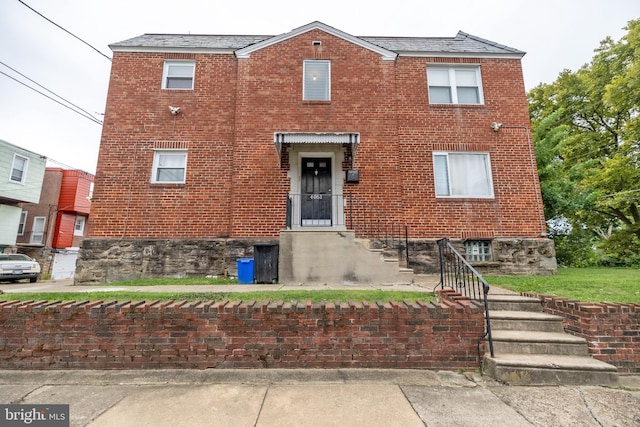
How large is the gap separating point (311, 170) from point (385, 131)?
2.75 metres

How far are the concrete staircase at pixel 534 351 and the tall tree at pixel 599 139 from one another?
9055 mm

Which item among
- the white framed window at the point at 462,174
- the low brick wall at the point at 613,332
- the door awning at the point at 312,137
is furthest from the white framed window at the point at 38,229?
the low brick wall at the point at 613,332

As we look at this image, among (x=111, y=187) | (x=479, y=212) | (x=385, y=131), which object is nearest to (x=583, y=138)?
(x=479, y=212)

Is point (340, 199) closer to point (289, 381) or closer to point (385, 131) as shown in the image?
point (385, 131)

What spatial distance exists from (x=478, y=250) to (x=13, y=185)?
2602 centimetres

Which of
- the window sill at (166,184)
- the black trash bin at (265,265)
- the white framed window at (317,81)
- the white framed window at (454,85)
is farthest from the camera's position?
the white framed window at (454,85)

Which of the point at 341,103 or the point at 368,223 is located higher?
the point at 341,103

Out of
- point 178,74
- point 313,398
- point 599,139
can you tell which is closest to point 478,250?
point 313,398

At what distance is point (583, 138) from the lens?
16.4 meters

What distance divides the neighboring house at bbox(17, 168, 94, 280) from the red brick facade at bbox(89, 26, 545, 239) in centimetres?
1832

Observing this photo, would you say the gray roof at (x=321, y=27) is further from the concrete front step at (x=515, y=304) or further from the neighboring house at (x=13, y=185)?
the neighboring house at (x=13, y=185)

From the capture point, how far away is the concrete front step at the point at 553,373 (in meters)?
3.16

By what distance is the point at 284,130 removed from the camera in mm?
9070

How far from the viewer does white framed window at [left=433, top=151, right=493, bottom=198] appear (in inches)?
358
